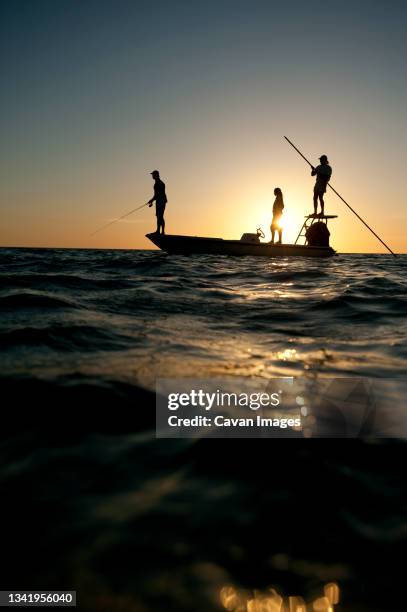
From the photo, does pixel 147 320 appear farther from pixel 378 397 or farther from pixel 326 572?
pixel 326 572

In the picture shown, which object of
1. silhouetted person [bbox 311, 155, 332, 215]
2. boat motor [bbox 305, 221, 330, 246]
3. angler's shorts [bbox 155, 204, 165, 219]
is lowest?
boat motor [bbox 305, 221, 330, 246]

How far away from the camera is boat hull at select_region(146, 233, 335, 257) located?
15.2m

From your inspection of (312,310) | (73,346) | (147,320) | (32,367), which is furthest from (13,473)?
(312,310)

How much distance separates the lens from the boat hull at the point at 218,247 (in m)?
15.2

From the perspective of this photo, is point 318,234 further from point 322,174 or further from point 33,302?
point 33,302

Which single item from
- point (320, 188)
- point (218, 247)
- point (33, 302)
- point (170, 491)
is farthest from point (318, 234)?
point (170, 491)

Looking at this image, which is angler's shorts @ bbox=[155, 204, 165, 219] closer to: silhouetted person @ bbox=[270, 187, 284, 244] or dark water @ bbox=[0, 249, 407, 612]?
silhouetted person @ bbox=[270, 187, 284, 244]

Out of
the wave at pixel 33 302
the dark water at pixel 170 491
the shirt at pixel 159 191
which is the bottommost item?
the dark water at pixel 170 491

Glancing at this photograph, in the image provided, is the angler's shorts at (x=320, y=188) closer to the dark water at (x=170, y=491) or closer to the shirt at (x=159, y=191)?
the shirt at (x=159, y=191)

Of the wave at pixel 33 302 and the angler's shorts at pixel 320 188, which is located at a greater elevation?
the angler's shorts at pixel 320 188

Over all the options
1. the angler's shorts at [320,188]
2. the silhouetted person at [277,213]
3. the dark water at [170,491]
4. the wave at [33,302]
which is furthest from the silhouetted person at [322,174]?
the dark water at [170,491]

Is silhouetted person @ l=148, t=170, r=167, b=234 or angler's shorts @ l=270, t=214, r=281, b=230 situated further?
angler's shorts @ l=270, t=214, r=281, b=230

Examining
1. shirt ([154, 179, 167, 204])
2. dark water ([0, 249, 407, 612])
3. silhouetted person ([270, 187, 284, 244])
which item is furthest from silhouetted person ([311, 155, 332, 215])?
dark water ([0, 249, 407, 612])

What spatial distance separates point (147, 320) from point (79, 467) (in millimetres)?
2665
